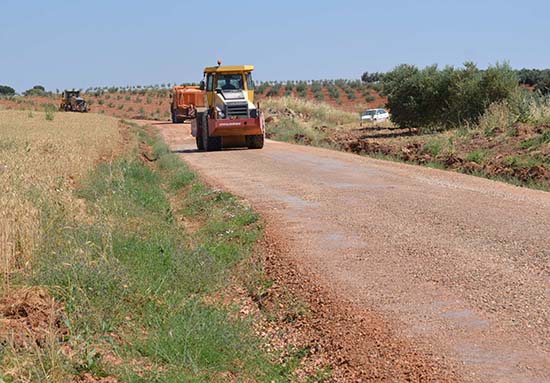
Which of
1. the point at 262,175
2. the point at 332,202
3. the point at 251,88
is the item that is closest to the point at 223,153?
the point at 251,88

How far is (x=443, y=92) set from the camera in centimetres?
4581

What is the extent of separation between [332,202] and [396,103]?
33198mm

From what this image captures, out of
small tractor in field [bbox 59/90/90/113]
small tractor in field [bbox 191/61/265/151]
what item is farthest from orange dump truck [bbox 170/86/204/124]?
small tractor in field [bbox 191/61/265/151]

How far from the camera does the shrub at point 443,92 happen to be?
4062 cm

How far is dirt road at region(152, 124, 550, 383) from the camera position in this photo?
741 cm

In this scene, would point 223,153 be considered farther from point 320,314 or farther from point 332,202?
point 320,314

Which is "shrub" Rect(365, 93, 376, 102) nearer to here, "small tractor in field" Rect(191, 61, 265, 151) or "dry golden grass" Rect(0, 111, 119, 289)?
"small tractor in field" Rect(191, 61, 265, 151)

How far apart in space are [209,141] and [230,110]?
1807mm

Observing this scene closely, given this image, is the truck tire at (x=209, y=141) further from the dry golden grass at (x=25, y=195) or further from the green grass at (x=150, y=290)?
the green grass at (x=150, y=290)

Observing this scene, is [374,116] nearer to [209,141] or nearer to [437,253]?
[209,141]

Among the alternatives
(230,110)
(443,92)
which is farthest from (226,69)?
(443,92)

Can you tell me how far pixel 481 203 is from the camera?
14.8 meters

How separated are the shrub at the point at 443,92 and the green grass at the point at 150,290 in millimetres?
26883

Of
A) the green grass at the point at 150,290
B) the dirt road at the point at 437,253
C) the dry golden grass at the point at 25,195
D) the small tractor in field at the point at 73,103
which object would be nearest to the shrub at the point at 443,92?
the dirt road at the point at 437,253
